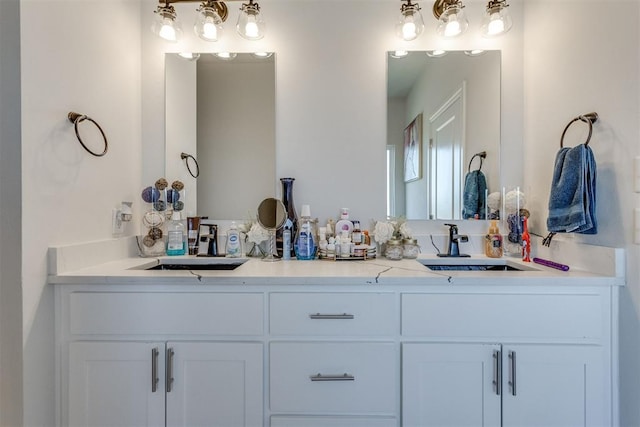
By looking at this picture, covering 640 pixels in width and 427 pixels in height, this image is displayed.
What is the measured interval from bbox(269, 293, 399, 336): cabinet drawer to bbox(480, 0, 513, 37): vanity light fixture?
143 centimetres

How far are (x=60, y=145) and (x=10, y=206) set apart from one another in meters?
0.29

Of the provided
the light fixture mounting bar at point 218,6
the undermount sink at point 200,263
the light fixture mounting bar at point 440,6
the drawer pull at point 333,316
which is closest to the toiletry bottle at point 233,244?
the undermount sink at point 200,263

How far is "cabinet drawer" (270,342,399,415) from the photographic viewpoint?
A: 1.13 meters

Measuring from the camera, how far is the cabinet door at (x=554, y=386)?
1.11 meters

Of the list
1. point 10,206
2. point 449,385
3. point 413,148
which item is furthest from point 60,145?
point 449,385

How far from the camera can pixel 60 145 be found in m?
1.21

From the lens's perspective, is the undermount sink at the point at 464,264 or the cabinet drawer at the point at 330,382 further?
the undermount sink at the point at 464,264

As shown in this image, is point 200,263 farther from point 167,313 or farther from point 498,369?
point 498,369

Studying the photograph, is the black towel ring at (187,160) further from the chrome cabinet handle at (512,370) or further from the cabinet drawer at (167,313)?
the chrome cabinet handle at (512,370)

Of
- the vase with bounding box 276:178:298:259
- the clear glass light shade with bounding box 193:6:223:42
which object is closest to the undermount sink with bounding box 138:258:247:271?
the vase with bounding box 276:178:298:259

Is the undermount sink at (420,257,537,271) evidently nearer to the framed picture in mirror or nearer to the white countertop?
the white countertop

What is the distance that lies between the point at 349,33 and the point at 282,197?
0.97 metres

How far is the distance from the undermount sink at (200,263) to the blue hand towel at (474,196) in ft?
4.02

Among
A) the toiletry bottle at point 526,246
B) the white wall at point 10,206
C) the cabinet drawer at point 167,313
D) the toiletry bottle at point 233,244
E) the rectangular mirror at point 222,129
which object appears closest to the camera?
the white wall at point 10,206
